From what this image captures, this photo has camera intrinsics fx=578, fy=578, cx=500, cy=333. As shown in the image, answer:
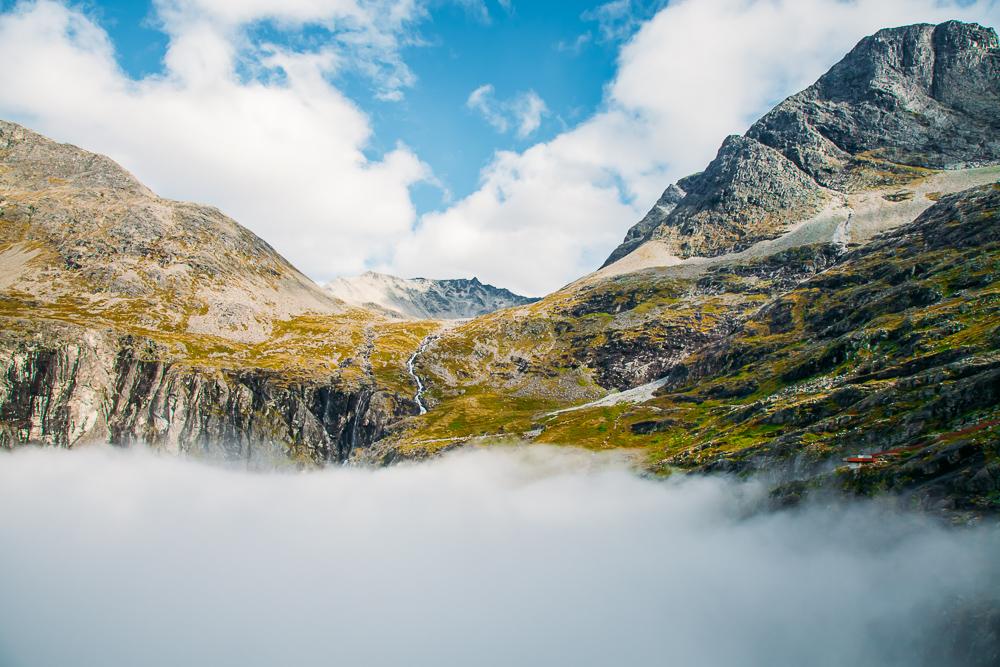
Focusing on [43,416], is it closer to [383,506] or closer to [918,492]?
[383,506]

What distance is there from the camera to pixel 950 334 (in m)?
108

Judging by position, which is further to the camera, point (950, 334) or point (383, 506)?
point (383, 506)

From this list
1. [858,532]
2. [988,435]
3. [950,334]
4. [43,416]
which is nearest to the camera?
[988,435]

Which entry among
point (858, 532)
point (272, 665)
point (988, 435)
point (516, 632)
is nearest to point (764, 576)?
point (858, 532)

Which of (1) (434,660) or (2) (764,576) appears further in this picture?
(1) (434,660)

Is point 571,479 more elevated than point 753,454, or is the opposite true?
point 753,454

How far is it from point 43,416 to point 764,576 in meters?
226

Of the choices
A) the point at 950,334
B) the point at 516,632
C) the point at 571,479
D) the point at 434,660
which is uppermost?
the point at 950,334

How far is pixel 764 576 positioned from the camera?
70438mm

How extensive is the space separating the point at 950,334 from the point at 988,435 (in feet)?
201

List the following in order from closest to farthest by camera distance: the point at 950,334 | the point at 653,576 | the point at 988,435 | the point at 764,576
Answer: the point at 988,435 < the point at 764,576 < the point at 653,576 < the point at 950,334

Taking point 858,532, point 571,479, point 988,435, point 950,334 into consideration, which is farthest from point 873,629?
point 571,479

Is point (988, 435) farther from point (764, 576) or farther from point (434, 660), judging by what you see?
point (434, 660)

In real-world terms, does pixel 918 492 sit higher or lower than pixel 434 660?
higher
